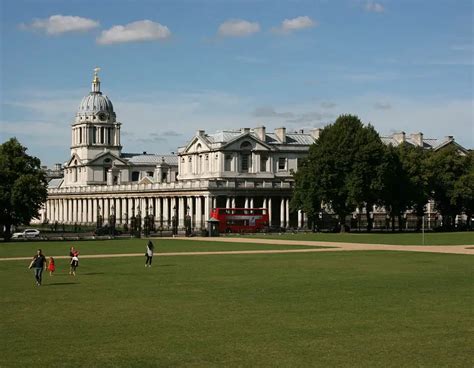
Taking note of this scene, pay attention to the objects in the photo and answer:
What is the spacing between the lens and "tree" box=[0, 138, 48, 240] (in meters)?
95.1

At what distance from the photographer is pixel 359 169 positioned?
112 meters

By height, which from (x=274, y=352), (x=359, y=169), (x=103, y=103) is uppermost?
(x=103, y=103)

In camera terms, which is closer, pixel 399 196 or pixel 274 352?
pixel 274 352

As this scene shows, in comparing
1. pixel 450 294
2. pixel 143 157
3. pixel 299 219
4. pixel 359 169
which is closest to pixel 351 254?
pixel 450 294

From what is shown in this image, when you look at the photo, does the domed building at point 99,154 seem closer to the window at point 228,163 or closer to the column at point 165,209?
the column at point 165,209

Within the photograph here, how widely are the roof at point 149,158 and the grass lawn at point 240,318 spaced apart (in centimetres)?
14563

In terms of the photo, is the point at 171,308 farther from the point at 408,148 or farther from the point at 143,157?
the point at 143,157

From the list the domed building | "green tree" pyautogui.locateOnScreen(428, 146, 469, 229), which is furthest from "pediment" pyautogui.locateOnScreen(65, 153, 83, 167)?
"green tree" pyautogui.locateOnScreen(428, 146, 469, 229)

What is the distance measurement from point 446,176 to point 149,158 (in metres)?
85.9

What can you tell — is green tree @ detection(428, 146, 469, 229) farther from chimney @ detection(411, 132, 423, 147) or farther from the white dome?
the white dome

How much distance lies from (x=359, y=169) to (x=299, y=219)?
30880 mm

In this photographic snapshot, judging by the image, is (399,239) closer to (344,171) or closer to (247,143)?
(344,171)

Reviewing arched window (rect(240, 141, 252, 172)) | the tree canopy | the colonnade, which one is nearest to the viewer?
the tree canopy

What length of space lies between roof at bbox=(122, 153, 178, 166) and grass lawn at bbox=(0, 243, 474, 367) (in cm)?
14563
